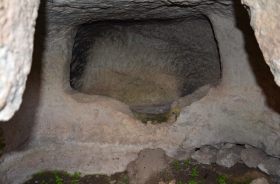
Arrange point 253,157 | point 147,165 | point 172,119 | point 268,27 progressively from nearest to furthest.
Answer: point 268,27
point 253,157
point 147,165
point 172,119

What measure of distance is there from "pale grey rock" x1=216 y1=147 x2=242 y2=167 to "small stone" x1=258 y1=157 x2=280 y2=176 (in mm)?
246

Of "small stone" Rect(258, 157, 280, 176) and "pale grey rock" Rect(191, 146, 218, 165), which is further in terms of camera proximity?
"pale grey rock" Rect(191, 146, 218, 165)

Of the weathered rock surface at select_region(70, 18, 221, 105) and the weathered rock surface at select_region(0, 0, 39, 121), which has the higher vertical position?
the weathered rock surface at select_region(0, 0, 39, 121)

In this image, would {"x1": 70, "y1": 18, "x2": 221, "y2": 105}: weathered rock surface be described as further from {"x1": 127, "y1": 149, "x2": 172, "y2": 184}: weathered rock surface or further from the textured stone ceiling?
{"x1": 127, "y1": 149, "x2": 172, "y2": 184}: weathered rock surface

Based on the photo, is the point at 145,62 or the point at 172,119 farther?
the point at 145,62

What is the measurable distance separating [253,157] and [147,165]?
90cm

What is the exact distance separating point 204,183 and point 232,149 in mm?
451

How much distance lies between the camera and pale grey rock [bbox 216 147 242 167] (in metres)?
2.97

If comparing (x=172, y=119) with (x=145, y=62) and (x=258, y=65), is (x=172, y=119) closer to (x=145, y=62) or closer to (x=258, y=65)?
(x=258, y=65)

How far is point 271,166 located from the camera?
2.74 meters

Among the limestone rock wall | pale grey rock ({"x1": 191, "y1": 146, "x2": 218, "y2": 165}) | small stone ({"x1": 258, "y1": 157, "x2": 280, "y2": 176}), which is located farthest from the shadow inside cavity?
pale grey rock ({"x1": 191, "y1": 146, "x2": 218, "y2": 165})

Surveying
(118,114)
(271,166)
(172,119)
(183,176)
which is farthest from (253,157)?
(118,114)

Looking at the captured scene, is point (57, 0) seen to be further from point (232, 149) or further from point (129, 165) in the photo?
point (232, 149)

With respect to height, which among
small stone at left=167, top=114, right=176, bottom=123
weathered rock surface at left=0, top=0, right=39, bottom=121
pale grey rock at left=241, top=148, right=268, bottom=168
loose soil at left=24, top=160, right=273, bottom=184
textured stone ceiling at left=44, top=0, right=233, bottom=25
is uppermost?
weathered rock surface at left=0, top=0, right=39, bottom=121
